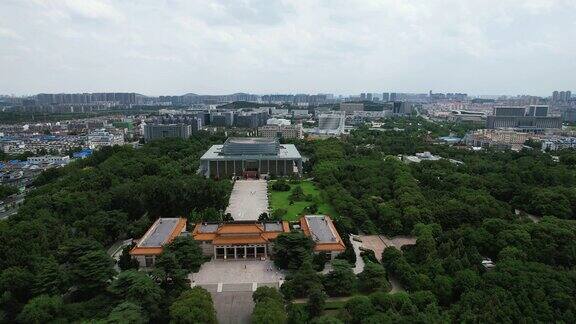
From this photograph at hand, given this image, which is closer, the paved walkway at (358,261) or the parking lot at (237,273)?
the parking lot at (237,273)

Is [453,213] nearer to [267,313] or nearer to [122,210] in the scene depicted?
[267,313]

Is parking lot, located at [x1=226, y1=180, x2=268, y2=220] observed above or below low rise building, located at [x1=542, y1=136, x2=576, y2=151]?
below

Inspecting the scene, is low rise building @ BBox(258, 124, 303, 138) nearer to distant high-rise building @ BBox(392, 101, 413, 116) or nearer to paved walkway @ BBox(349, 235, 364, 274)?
paved walkway @ BBox(349, 235, 364, 274)

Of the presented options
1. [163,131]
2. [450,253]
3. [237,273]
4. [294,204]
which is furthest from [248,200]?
[163,131]

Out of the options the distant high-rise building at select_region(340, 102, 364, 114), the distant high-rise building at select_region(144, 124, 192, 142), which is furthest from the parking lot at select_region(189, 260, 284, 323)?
the distant high-rise building at select_region(340, 102, 364, 114)

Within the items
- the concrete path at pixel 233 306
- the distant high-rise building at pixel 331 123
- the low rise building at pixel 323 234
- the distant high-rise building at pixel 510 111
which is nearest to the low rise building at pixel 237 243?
the low rise building at pixel 323 234

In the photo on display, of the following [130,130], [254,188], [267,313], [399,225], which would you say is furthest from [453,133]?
[267,313]

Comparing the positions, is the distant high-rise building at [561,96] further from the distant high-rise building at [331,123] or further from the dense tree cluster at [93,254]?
the dense tree cluster at [93,254]

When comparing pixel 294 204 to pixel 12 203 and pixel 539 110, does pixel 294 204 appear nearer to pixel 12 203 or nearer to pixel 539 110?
pixel 12 203
